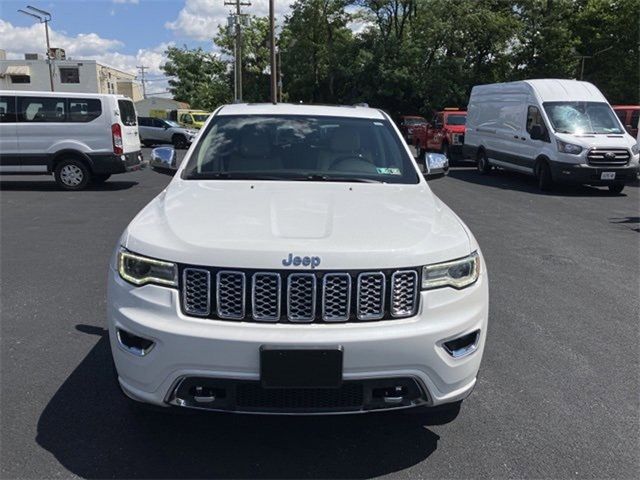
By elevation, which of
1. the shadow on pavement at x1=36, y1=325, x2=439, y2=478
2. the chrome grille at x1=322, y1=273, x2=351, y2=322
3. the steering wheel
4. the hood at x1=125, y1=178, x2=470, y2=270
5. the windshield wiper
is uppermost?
the steering wheel

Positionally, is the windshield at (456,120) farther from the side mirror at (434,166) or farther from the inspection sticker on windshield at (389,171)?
the inspection sticker on windshield at (389,171)

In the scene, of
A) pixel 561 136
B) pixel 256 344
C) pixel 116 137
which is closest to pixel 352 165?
pixel 256 344

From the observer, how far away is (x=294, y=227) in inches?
111

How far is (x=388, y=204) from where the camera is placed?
11.1 ft

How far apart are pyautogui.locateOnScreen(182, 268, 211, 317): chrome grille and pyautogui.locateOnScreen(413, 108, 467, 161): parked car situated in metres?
17.2

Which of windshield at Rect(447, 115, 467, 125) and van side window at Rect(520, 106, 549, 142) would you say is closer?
van side window at Rect(520, 106, 549, 142)

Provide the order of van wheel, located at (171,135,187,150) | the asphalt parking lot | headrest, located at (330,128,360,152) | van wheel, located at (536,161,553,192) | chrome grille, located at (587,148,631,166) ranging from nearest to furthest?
the asphalt parking lot, headrest, located at (330,128,360,152), chrome grille, located at (587,148,631,166), van wheel, located at (536,161,553,192), van wheel, located at (171,135,187,150)

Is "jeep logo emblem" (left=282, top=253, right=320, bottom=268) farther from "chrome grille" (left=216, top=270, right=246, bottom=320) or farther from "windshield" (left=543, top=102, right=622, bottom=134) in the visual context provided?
"windshield" (left=543, top=102, right=622, bottom=134)

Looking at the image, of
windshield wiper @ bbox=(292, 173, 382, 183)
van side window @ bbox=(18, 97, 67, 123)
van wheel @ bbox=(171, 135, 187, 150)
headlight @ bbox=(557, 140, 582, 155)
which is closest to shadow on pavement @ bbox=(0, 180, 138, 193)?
van side window @ bbox=(18, 97, 67, 123)

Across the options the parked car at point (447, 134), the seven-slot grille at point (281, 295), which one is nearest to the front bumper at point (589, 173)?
the parked car at point (447, 134)

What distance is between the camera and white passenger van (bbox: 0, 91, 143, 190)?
12.4 meters

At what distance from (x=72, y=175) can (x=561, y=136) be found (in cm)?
1072

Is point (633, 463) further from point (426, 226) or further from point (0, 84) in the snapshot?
point (0, 84)

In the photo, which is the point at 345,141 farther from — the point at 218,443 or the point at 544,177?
the point at 544,177
